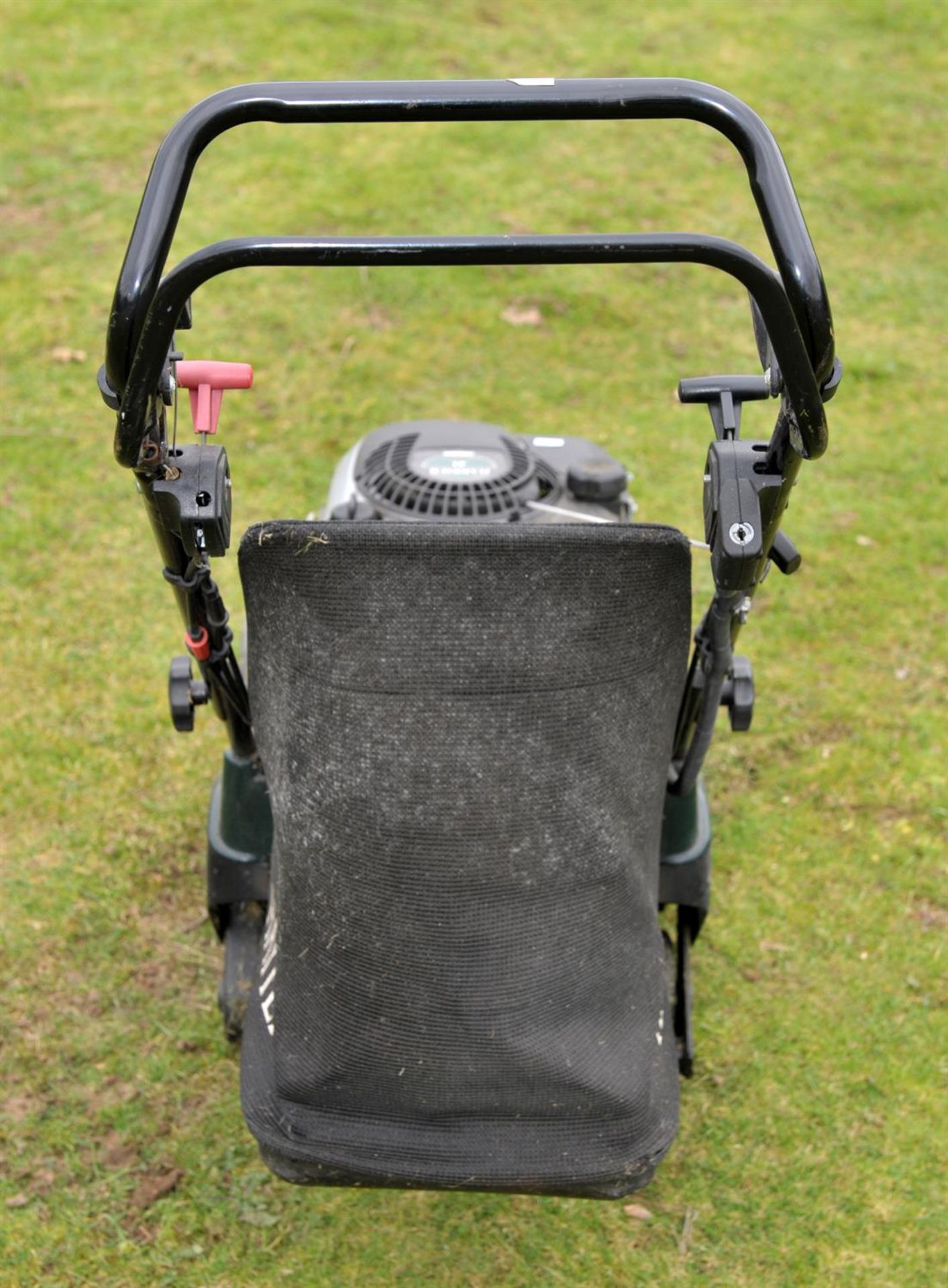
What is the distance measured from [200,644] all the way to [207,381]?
0.47 m

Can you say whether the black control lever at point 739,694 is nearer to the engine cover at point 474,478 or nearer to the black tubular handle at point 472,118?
the engine cover at point 474,478

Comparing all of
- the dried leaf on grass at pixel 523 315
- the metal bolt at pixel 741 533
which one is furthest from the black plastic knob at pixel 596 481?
the dried leaf on grass at pixel 523 315

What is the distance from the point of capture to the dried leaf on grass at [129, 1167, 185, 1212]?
2.66 m

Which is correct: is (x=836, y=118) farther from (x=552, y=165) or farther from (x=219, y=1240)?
(x=219, y=1240)

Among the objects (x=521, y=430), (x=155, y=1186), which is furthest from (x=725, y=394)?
(x=521, y=430)

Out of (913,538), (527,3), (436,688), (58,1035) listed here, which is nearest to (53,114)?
(527,3)

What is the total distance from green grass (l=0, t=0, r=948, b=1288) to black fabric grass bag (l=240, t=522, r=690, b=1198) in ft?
2.39

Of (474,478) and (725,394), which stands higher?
(725,394)

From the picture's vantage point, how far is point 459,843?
1976mm

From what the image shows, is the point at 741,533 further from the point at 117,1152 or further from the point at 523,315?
the point at 523,315

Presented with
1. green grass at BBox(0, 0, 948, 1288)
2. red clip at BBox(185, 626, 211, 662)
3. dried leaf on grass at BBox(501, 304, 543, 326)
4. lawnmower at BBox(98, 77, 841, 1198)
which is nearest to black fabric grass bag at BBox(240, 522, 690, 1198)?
lawnmower at BBox(98, 77, 841, 1198)

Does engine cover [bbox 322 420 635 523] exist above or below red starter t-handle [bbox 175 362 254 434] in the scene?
below

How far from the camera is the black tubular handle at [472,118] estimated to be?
5.41ft

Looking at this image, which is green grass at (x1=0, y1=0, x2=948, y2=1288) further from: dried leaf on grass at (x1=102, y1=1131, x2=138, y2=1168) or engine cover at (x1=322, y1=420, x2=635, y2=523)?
engine cover at (x1=322, y1=420, x2=635, y2=523)
